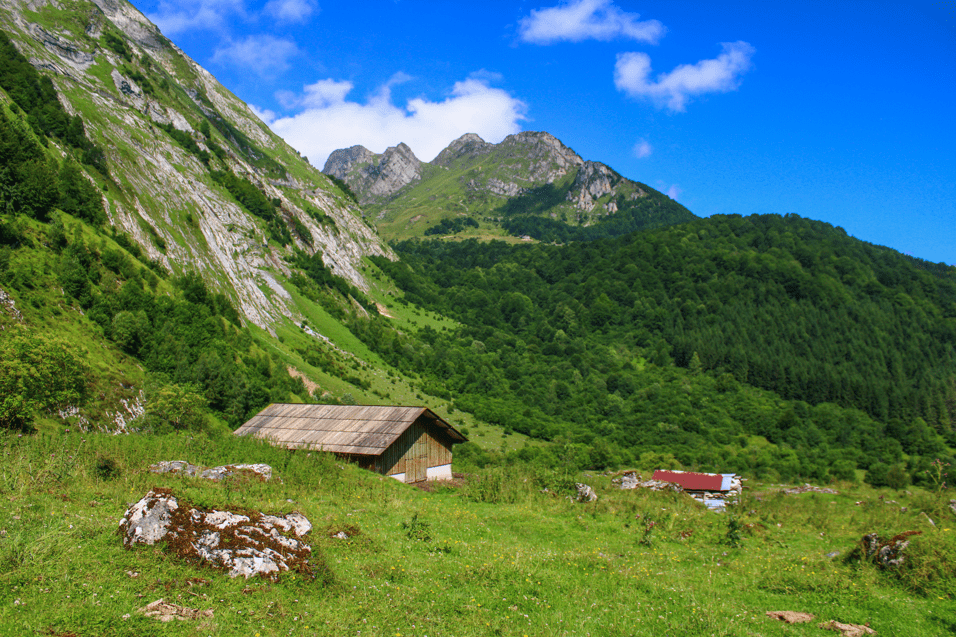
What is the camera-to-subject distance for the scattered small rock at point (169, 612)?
744 cm

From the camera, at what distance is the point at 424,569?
11.5 metres

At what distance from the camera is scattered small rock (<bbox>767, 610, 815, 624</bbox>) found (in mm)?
10252

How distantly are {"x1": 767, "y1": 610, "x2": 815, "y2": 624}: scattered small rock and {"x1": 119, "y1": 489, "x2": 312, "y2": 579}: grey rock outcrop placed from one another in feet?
31.9

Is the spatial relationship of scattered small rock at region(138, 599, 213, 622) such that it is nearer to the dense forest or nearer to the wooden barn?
the wooden barn

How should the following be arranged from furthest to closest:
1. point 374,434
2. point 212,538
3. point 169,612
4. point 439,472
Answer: point 439,472 → point 374,434 → point 212,538 → point 169,612

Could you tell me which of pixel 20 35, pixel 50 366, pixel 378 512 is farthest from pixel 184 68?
pixel 378 512

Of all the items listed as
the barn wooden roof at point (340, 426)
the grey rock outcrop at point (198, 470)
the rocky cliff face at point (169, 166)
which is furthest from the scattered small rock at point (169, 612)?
the rocky cliff face at point (169, 166)

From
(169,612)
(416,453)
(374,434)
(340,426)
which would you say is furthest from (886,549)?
(340,426)

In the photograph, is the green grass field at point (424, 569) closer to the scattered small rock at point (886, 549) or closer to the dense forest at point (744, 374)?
the scattered small rock at point (886, 549)

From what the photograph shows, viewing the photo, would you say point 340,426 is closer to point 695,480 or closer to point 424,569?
point 424,569

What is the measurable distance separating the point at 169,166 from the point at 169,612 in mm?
100484

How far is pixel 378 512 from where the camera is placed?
16797 mm

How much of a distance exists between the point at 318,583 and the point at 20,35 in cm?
13029

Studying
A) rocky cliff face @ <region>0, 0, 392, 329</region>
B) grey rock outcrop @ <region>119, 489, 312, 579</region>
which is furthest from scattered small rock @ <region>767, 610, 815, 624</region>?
rocky cliff face @ <region>0, 0, 392, 329</region>
